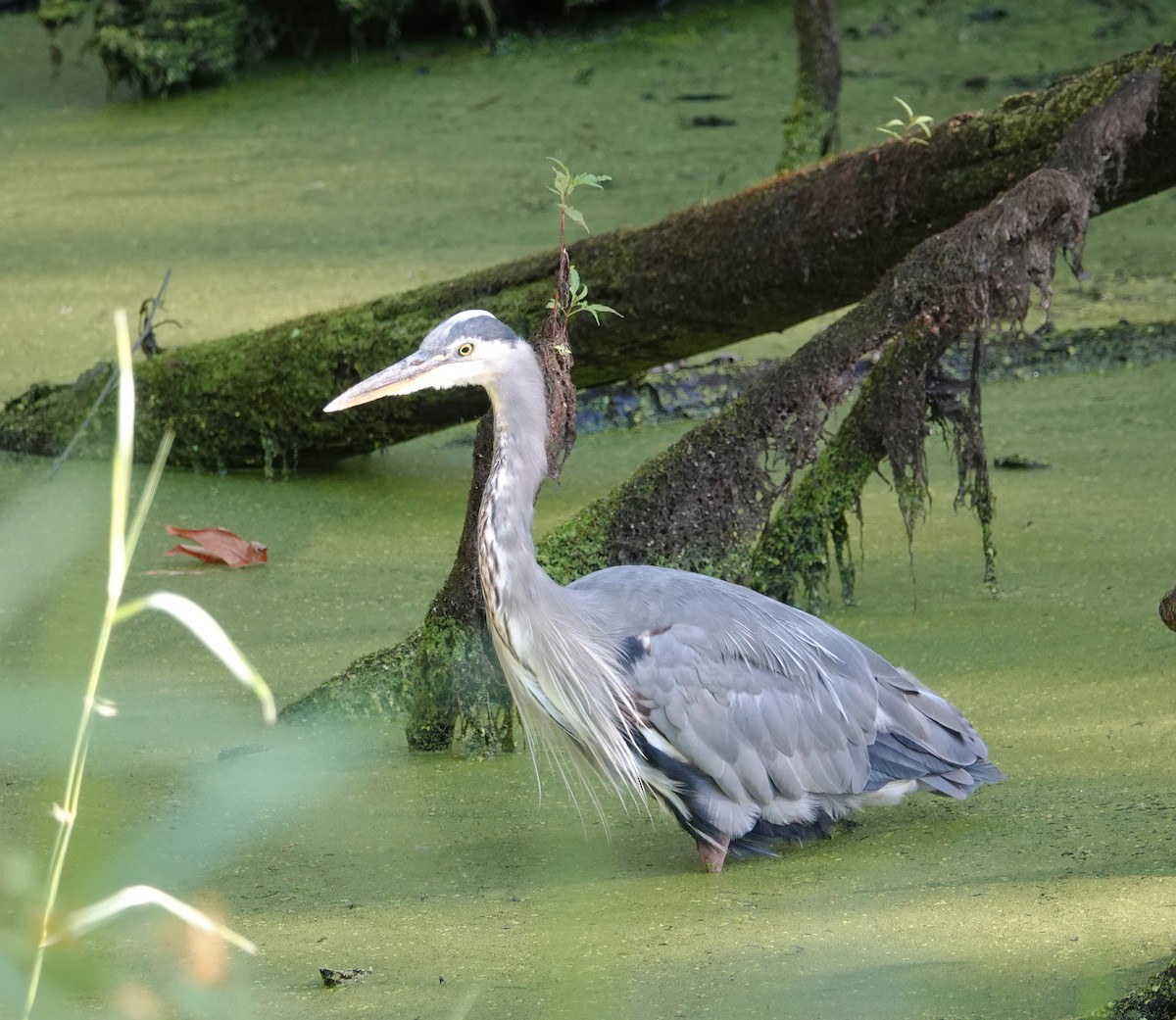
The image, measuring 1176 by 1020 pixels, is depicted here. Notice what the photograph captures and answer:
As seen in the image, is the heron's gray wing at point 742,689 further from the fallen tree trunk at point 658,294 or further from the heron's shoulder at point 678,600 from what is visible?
the fallen tree trunk at point 658,294

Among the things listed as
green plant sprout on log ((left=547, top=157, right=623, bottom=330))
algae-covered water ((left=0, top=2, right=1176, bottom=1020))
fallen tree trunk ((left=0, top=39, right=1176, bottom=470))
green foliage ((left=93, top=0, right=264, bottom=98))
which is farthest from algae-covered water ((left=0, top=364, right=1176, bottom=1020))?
green foliage ((left=93, top=0, right=264, bottom=98))

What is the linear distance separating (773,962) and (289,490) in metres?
2.70

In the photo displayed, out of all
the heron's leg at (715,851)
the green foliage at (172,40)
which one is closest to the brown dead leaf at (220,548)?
the heron's leg at (715,851)

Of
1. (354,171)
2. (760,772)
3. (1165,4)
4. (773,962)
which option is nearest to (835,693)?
(760,772)

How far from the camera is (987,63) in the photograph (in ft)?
25.3

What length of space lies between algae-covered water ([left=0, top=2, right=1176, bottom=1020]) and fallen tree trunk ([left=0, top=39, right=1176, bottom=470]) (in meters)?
0.20

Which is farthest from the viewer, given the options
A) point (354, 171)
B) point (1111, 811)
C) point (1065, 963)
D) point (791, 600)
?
point (354, 171)

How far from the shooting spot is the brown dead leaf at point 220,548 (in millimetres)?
4051

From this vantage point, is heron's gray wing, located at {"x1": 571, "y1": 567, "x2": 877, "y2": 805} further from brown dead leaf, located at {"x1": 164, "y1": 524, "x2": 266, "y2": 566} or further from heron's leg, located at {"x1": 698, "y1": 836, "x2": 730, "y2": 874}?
brown dead leaf, located at {"x1": 164, "y1": 524, "x2": 266, "y2": 566}

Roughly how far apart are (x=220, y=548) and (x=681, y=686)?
5.74 feet

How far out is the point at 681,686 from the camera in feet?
8.83

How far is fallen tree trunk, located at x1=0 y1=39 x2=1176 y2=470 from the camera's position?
144 inches

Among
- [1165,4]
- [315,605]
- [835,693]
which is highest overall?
[1165,4]

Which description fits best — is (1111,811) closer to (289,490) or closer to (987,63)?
(289,490)
